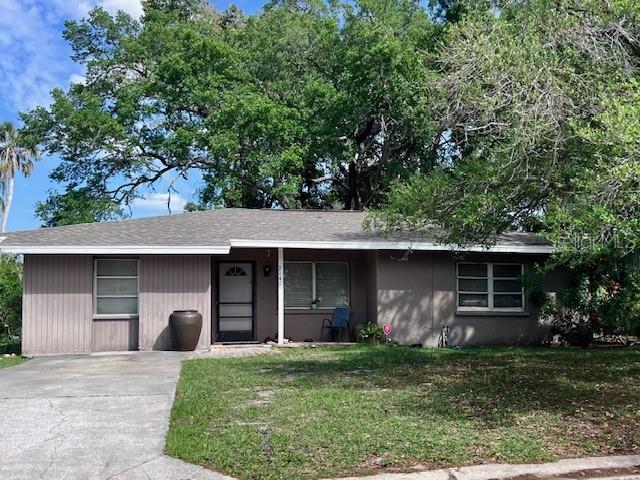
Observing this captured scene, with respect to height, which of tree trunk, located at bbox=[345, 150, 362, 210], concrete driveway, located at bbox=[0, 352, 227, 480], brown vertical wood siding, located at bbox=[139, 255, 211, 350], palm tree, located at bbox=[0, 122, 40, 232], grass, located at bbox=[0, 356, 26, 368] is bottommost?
grass, located at bbox=[0, 356, 26, 368]

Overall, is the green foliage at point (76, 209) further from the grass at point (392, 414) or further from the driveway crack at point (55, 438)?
the driveway crack at point (55, 438)

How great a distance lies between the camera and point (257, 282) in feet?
55.2

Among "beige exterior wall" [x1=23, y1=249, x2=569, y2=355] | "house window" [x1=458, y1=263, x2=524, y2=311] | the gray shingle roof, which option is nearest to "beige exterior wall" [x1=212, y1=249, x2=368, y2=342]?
→ "beige exterior wall" [x1=23, y1=249, x2=569, y2=355]

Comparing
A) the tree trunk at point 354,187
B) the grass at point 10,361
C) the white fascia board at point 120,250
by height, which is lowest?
the grass at point 10,361

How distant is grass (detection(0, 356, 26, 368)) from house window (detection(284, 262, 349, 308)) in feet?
21.0

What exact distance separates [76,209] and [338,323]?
14467mm

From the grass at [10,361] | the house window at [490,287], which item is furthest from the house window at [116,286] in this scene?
the house window at [490,287]

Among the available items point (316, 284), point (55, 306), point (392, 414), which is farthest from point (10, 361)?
point (392, 414)

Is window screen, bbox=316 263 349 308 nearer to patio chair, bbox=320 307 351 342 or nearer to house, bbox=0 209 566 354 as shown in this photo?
house, bbox=0 209 566 354

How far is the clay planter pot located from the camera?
1444 centimetres

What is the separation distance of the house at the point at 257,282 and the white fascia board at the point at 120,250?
0.9 inches

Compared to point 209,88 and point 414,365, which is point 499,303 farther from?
point 209,88

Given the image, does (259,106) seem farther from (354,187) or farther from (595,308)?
(595,308)

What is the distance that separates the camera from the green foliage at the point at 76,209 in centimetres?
2559
